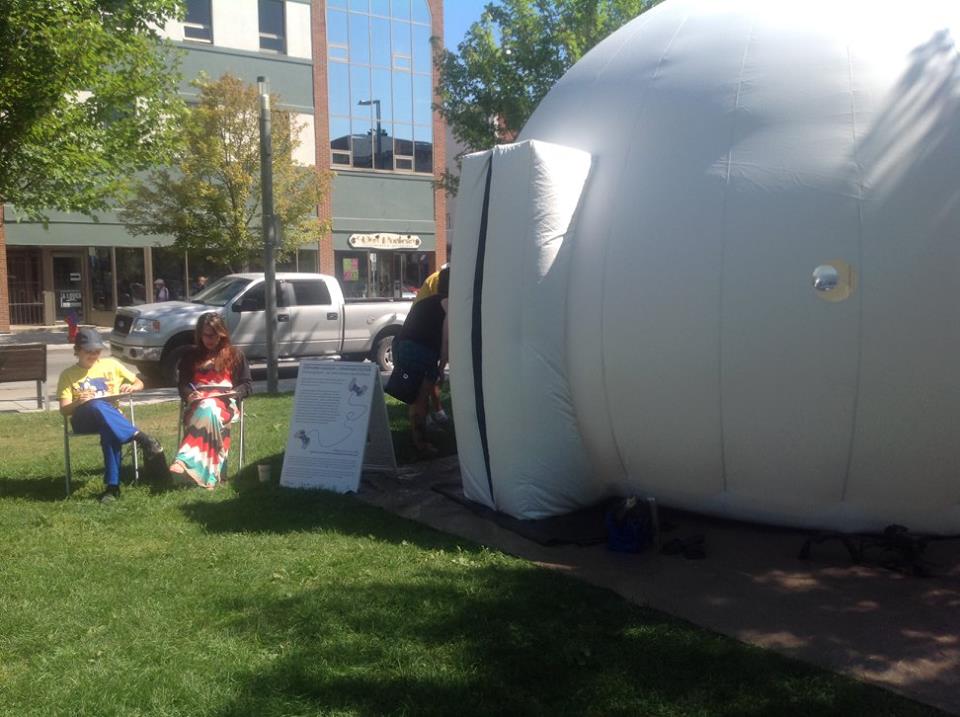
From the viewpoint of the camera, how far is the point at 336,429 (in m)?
8.10

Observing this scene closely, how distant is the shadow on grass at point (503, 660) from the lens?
4121 millimetres

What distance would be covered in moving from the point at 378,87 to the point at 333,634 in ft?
106

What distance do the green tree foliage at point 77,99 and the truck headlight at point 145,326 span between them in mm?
1979

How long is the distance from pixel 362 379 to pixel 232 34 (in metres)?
26.7

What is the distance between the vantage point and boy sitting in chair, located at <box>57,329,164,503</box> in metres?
7.82

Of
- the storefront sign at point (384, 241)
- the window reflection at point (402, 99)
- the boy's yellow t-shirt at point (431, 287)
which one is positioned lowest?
the boy's yellow t-shirt at point (431, 287)

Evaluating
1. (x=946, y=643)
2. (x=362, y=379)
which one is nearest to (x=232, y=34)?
(x=362, y=379)

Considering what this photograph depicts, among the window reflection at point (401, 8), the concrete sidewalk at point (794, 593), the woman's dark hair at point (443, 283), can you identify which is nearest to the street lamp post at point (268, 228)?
the woman's dark hair at point (443, 283)

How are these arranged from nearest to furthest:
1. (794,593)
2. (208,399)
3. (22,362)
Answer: (794,593), (208,399), (22,362)

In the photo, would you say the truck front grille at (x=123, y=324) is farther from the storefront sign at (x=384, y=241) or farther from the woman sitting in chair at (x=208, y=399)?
the storefront sign at (x=384, y=241)

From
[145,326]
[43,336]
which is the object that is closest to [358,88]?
[43,336]

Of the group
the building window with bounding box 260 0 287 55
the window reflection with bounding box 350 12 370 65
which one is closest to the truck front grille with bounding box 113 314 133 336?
the building window with bounding box 260 0 287 55

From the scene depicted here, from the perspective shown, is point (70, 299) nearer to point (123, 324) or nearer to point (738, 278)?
point (123, 324)

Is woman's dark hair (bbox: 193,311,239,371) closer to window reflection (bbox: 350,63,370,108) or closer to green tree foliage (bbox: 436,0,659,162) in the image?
green tree foliage (bbox: 436,0,659,162)
